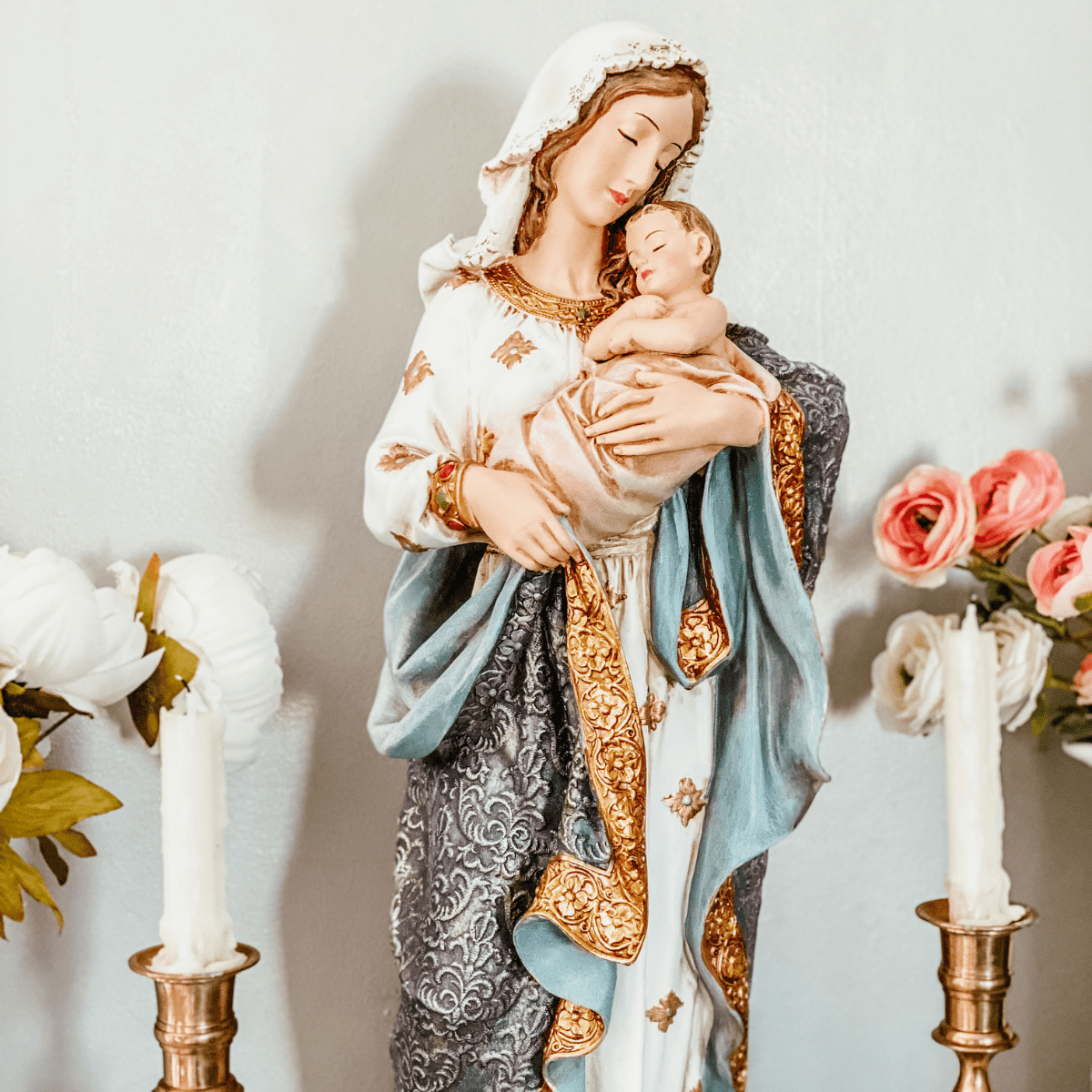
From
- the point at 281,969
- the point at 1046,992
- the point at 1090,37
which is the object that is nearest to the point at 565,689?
the point at 281,969

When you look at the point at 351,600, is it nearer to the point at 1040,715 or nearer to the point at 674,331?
the point at 674,331

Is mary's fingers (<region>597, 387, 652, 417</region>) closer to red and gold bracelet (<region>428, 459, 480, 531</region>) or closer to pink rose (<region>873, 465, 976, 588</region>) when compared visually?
red and gold bracelet (<region>428, 459, 480, 531</region>)

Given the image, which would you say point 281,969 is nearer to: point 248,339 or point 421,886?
point 421,886

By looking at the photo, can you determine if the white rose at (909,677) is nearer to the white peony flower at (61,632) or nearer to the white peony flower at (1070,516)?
the white peony flower at (1070,516)

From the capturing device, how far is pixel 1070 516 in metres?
1.21

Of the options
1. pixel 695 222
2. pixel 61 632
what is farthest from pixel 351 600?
pixel 695 222

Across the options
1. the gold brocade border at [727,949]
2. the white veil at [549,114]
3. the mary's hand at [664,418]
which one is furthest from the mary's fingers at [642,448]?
the gold brocade border at [727,949]

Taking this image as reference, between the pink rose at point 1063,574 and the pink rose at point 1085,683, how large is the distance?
6cm

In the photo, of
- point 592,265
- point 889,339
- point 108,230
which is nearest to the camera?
point 592,265

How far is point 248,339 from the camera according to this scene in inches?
46.2

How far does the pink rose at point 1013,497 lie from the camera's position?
117 cm

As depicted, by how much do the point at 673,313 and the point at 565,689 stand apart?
10.7 inches

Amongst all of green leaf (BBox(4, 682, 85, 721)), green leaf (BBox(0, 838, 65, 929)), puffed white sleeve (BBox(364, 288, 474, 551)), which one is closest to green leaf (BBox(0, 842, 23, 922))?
green leaf (BBox(0, 838, 65, 929))

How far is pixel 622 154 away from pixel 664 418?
0.21 m
